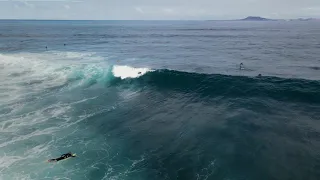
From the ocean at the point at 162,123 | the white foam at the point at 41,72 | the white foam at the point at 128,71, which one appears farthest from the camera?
the white foam at the point at 128,71

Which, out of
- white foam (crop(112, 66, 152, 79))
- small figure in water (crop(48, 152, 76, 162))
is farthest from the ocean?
small figure in water (crop(48, 152, 76, 162))

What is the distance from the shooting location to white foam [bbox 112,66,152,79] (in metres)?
45.5

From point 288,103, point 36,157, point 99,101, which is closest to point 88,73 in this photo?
point 99,101

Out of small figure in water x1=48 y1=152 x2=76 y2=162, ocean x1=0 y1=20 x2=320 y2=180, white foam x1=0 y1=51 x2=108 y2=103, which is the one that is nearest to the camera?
ocean x1=0 y1=20 x2=320 y2=180

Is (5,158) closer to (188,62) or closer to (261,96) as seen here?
(261,96)

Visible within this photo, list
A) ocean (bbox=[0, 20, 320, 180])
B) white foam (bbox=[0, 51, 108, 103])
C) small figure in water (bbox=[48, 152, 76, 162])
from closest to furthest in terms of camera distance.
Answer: ocean (bbox=[0, 20, 320, 180]), small figure in water (bbox=[48, 152, 76, 162]), white foam (bbox=[0, 51, 108, 103])

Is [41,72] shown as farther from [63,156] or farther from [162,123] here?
[63,156]

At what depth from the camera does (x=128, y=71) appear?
47.8 metres

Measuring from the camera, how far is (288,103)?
31500 millimetres

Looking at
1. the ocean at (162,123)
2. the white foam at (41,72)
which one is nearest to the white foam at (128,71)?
the ocean at (162,123)

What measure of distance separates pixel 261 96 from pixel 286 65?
775 inches

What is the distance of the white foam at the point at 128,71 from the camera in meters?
45.5

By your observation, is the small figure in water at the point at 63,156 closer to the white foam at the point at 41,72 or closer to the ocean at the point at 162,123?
the ocean at the point at 162,123

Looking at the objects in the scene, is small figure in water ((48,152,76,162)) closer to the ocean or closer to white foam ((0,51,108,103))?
the ocean
